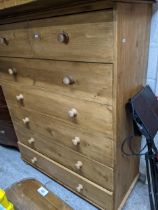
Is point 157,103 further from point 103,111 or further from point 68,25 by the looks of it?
point 68,25

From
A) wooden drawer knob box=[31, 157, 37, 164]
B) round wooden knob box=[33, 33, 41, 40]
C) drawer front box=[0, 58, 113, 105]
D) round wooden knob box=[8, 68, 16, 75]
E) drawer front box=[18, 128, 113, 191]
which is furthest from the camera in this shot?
wooden drawer knob box=[31, 157, 37, 164]

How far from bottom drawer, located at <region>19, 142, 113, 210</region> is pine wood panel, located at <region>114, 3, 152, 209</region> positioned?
0.08 meters

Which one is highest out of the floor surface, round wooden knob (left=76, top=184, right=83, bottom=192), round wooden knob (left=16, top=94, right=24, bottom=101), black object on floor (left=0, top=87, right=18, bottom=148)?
round wooden knob (left=16, top=94, right=24, bottom=101)

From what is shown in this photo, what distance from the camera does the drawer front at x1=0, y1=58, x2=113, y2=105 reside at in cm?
83

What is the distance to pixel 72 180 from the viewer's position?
133cm

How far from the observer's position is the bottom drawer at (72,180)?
1.18 meters

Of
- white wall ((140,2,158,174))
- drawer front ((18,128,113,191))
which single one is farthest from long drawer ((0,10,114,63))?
drawer front ((18,128,113,191))

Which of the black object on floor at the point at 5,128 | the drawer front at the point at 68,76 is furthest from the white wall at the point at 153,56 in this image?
the black object on floor at the point at 5,128

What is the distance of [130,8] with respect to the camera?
2.51ft

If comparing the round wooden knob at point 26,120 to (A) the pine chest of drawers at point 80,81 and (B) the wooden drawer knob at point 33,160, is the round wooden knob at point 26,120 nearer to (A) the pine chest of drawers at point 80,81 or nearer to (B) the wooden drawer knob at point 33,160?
(A) the pine chest of drawers at point 80,81

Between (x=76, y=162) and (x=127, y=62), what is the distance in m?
0.70

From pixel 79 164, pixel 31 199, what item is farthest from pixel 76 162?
pixel 31 199

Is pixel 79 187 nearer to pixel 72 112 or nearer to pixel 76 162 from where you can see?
pixel 76 162

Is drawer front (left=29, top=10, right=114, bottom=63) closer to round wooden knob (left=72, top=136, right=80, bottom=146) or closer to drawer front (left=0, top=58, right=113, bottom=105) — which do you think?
drawer front (left=0, top=58, right=113, bottom=105)
